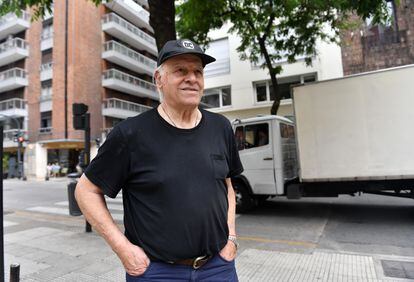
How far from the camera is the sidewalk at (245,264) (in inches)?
165

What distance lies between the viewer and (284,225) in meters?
7.17

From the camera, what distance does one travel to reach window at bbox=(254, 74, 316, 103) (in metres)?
17.6

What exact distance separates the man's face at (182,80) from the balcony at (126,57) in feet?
90.7

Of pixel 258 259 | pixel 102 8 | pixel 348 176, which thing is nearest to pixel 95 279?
pixel 258 259

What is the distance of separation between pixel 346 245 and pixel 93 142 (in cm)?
2633

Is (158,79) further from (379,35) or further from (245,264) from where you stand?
(379,35)

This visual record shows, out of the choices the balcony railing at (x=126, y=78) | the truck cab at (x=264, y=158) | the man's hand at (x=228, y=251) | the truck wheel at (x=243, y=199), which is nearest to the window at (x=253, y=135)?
the truck cab at (x=264, y=158)

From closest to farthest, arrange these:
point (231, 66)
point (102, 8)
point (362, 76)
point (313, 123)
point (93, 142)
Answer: point (362, 76), point (313, 123), point (231, 66), point (93, 142), point (102, 8)

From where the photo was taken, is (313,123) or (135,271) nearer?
(135,271)

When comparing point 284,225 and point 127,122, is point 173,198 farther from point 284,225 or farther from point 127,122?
point 284,225

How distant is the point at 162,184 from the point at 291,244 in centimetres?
460

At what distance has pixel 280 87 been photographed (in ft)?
60.1

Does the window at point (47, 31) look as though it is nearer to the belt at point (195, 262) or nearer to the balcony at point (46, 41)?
the balcony at point (46, 41)

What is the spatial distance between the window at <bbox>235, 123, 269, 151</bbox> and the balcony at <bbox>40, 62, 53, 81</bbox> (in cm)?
2505
